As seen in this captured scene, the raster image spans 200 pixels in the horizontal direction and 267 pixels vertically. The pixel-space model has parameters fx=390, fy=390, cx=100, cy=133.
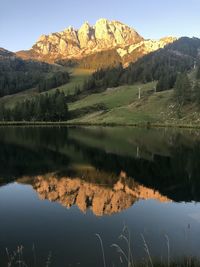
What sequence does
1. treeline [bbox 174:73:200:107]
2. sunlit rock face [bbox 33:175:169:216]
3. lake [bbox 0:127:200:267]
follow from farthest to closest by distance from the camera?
treeline [bbox 174:73:200:107], sunlit rock face [bbox 33:175:169:216], lake [bbox 0:127:200:267]

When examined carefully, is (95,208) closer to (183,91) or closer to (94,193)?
(94,193)

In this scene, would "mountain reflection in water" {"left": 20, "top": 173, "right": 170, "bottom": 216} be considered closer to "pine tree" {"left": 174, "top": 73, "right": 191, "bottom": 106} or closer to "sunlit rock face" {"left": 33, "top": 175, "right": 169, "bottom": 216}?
"sunlit rock face" {"left": 33, "top": 175, "right": 169, "bottom": 216}

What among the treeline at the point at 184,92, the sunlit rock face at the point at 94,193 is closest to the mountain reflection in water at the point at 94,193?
the sunlit rock face at the point at 94,193

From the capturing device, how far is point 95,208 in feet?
116

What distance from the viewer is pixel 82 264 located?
73.5 ft

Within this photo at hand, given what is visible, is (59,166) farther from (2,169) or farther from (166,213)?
(166,213)

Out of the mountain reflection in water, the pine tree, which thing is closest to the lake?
the mountain reflection in water

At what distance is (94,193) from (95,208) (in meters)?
6.02

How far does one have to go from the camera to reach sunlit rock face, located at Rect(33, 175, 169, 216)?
121ft

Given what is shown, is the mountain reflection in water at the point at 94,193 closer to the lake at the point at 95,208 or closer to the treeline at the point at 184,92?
the lake at the point at 95,208

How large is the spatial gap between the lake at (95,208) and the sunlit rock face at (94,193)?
0.31 feet

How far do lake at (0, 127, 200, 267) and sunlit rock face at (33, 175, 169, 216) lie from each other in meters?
0.10

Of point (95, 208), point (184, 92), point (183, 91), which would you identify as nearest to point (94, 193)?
point (95, 208)

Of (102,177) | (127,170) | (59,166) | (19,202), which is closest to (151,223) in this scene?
(19,202)
